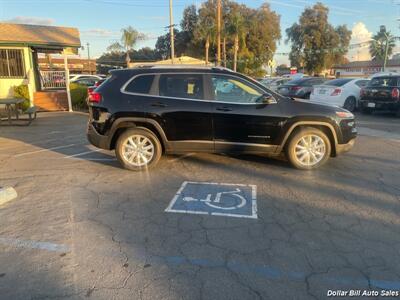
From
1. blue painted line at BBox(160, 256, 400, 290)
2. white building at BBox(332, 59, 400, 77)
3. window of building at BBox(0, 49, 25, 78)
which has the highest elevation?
white building at BBox(332, 59, 400, 77)

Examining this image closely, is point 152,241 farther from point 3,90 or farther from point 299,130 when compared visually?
point 3,90

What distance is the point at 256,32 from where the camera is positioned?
153 ft

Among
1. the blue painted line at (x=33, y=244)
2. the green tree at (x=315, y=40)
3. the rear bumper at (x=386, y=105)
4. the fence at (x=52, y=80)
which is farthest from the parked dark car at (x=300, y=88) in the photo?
the green tree at (x=315, y=40)

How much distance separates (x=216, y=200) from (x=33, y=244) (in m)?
2.27

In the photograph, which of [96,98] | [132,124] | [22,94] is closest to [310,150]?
[132,124]

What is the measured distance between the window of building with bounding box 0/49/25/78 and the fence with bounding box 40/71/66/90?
2.47 metres

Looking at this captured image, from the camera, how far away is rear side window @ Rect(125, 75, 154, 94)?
5.61 metres

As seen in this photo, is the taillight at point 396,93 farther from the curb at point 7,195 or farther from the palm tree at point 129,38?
the palm tree at point 129,38

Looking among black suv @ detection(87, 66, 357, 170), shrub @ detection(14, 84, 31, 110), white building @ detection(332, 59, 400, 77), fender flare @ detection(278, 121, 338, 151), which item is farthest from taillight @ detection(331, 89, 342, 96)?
white building @ detection(332, 59, 400, 77)

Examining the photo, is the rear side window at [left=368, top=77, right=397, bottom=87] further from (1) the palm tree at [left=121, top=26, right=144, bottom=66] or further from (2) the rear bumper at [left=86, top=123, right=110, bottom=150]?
(1) the palm tree at [left=121, top=26, right=144, bottom=66]

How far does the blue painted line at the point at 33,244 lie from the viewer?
10.8 ft

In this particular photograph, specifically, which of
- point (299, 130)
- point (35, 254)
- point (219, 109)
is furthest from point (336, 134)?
point (35, 254)

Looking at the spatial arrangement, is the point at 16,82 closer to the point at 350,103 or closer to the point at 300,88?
the point at 300,88

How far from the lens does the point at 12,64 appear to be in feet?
49.2
